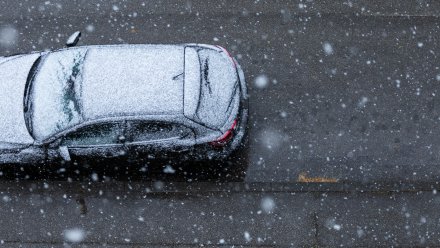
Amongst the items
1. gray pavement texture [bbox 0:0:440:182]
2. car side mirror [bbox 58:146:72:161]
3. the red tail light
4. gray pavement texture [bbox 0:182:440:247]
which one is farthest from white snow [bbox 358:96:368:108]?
car side mirror [bbox 58:146:72:161]

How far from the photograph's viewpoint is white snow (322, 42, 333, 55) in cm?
865

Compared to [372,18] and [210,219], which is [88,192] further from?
[372,18]

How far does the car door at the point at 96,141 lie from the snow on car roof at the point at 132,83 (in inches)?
8.6

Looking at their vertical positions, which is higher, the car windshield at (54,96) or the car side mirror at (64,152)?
the car windshield at (54,96)

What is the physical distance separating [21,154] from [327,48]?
17.8 ft

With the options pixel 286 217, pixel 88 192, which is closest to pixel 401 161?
pixel 286 217

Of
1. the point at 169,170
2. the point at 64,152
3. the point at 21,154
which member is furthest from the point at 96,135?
the point at 169,170

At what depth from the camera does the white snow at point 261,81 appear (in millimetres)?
8352

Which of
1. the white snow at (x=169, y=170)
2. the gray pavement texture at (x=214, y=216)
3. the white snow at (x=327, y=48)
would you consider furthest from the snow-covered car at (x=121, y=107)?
the white snow at (x=327, y=48)

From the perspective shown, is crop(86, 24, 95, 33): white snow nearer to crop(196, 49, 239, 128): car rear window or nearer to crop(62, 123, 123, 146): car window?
crop(196, 49, 239, 128): car rear window

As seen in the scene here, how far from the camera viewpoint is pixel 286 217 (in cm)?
718

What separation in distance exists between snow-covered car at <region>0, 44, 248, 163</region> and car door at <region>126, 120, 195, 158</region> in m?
0.01

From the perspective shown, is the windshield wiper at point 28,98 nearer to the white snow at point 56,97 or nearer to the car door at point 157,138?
the white snow at point 56,97

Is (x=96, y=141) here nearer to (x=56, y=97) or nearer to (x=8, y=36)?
(x=56, y=97)
